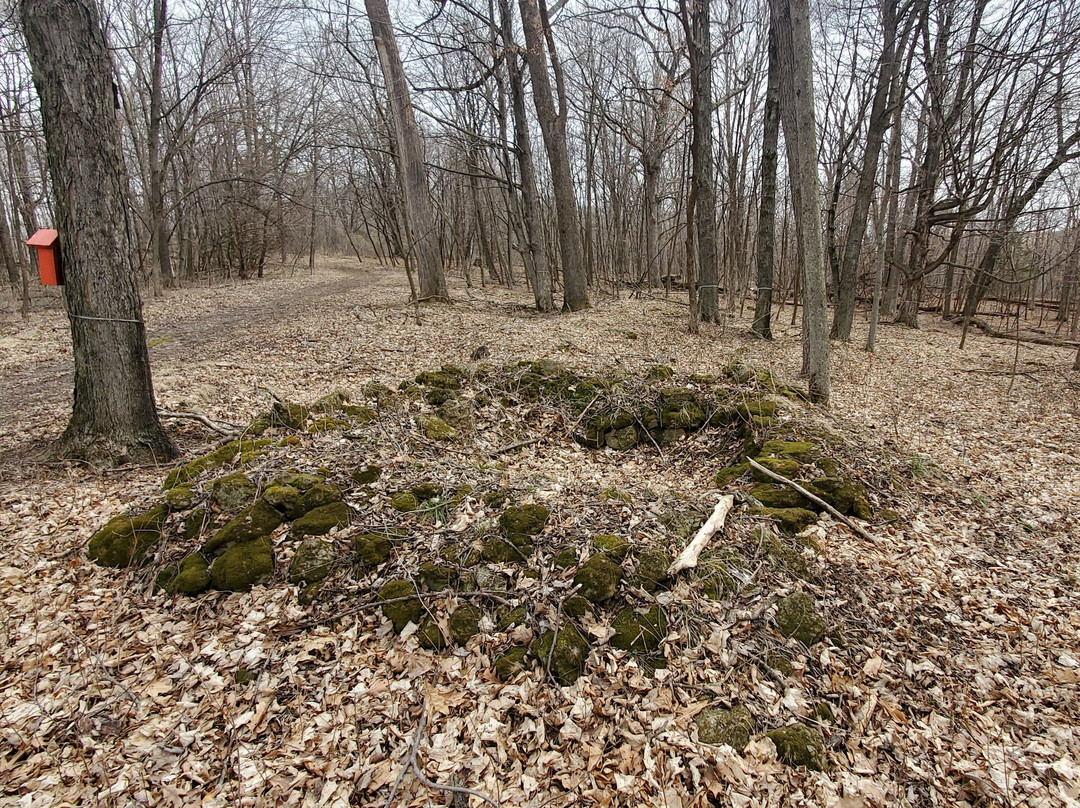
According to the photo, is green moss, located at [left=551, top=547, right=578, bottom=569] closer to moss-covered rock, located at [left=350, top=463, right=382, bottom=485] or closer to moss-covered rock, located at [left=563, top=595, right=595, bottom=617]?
moss-covered rock, located at [left=563, top=595, right=595, bottom=617]

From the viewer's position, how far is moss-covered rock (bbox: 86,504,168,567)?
3557 millimetres

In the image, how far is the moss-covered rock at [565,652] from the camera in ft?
9.34

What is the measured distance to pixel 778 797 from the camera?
2299 mm

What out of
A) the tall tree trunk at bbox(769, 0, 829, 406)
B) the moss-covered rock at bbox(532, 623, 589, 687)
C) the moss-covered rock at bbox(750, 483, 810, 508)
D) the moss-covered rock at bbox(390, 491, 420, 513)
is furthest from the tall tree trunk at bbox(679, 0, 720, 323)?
the moss-covered rock at bbox(532, 623, 589, 687)

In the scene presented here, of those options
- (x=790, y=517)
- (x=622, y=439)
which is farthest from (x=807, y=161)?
(x=790, y=517)

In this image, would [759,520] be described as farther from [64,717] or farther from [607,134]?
[607,134]

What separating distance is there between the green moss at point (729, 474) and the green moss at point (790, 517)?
63cm

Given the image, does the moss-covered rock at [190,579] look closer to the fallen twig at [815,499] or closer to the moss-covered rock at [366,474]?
the moss-covered rock at [366,474]

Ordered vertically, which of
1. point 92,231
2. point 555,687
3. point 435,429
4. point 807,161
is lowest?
point 555,687

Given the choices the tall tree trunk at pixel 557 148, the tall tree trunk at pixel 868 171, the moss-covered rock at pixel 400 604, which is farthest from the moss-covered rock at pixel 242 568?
the tall tree trunk at pixel 868 171

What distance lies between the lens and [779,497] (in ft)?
14.2

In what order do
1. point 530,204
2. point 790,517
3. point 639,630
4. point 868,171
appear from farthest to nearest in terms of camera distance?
point 530,204, point 868,171, point 790,517, point 639,630

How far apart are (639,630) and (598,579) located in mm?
382

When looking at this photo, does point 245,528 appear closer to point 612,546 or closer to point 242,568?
point 242,568
